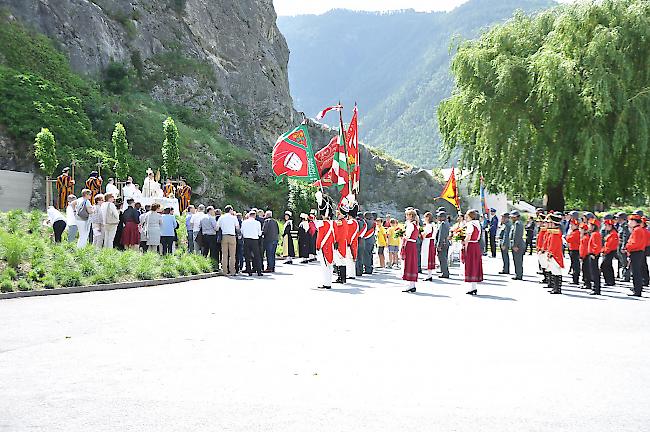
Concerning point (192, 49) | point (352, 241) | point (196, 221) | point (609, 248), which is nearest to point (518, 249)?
point (609, 248)

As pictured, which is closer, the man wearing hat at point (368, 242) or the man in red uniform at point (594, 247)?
the man in red uniform at point (594, 247)

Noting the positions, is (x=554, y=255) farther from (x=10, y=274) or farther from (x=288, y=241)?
(x=288, y=241)

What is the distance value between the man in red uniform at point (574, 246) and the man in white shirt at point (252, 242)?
880cm

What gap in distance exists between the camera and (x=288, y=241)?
29.9 m

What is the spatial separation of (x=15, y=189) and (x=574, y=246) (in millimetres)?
26714

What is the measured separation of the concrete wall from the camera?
3350cm

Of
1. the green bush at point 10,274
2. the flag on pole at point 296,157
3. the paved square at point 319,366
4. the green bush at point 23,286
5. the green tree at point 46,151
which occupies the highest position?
the green tree at point 46,151

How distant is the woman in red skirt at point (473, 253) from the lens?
53.4 feet

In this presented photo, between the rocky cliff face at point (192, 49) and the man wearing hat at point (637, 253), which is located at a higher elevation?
the rocky cliff face at point (192, 49)

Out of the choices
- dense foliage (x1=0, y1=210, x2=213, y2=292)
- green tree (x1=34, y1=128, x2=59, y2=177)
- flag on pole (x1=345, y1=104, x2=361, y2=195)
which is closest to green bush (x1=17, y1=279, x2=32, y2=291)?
dense foliage (x1=0, y1=210, x2=213, y2=292)

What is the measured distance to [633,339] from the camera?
980 cm

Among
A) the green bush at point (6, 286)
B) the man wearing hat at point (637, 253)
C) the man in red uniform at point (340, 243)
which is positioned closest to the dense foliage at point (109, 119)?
the man in red uniform at point (340, 243)

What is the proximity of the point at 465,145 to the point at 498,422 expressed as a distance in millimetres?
25288

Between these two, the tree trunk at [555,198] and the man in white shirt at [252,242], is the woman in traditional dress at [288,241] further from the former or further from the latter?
the tree trunk at [555,198]
